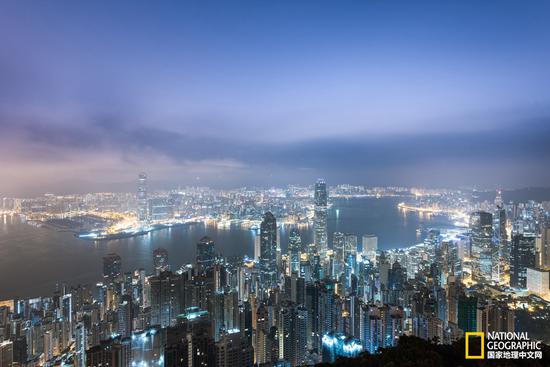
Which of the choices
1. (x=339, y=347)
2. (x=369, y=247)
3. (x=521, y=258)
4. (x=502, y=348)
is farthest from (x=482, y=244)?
(x=502, y=348)

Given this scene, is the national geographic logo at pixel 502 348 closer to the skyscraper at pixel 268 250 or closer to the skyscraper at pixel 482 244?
the skyscraper at pixel 268 250

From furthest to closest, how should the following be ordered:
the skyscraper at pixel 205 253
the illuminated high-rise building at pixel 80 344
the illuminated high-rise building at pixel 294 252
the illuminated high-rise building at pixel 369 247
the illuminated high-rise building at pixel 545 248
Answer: the illuminated high-rise building at pixel 369 247, the illuminated high-rise building at pixel 294 252, the skyscraper at pixel 205 253, the illuminated high-rise building at pixel 545 248, the illuminated high-rise building at pixel 80 344

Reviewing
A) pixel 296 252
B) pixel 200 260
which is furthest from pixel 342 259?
pixel 200 260

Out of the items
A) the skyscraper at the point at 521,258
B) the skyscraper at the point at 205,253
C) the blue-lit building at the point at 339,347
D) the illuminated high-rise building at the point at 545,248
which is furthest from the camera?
the skyscraper at the point at 205,253

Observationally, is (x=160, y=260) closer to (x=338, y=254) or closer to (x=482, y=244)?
(x=338, y=254)

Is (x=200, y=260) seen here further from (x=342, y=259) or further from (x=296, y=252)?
(x=342, y=259)

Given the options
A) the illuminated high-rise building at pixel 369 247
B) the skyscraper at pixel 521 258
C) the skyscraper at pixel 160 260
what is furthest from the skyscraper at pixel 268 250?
the skyscraper at pixel 521 258

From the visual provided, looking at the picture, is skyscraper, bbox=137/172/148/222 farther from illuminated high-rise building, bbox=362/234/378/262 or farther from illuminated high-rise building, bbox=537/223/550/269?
illuminated high-rise building, bbox=537/223/550/269
